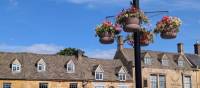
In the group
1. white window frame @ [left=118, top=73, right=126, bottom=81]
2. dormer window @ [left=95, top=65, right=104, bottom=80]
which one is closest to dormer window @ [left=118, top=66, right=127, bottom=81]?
white window frame @ [left=118, top=73, right=126, bottom=81]

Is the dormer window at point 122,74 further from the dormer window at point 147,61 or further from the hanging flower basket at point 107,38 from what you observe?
the hanging flower basket at point 107,38

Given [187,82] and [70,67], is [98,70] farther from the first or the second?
[187,82]

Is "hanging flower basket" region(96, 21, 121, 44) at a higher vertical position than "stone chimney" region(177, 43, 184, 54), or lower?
lower

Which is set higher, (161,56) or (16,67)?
(161,56)

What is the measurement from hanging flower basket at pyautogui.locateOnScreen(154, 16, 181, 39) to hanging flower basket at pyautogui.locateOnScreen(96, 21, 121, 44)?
3.44 feet

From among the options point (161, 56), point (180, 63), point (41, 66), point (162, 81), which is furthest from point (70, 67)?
point (180, 63)

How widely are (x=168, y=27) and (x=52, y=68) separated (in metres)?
45.7

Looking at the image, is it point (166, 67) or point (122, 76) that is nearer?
point (122, 76)

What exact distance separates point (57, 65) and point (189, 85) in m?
21.1

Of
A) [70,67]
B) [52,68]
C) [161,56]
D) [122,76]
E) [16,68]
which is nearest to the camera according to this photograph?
[16,68]

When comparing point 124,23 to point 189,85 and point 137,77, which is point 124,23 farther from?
point 189,85

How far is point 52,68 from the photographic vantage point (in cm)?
5612

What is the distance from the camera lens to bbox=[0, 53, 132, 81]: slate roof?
53094 mm

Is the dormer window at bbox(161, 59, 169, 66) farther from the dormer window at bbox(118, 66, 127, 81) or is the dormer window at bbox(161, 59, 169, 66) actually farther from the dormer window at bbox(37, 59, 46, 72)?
the dormer window at bbox(37, 59, 46, 72)
